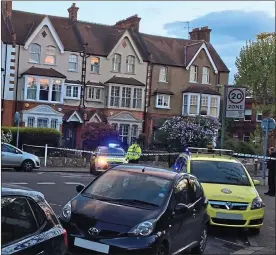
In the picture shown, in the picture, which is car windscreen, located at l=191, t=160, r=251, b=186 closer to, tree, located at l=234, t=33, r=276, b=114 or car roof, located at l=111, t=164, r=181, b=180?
car roof, located at l=111, t=164, r=181, b=180

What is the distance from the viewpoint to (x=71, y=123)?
1566 inches

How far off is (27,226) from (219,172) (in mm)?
7528

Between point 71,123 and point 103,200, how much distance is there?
108 ft

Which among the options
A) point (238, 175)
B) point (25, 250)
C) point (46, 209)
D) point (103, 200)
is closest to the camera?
point (25, 250)

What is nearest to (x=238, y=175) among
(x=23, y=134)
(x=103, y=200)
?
(x=103, y=200)

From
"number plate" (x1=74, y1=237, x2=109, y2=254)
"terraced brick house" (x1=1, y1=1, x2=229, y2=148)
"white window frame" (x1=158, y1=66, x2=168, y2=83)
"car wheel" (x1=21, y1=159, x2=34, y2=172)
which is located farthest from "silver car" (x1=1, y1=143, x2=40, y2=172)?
"white window frame" (x1=158, y1=66, x2=168, y2=83)

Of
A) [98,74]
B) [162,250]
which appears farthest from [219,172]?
[98,74]

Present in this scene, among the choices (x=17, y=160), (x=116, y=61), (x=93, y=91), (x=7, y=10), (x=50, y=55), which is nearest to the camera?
(x=17, y=160)

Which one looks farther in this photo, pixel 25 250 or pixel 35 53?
pixel 35 53

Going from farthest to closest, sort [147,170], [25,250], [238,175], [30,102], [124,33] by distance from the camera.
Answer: [124,33] → [30,102] → [238,175] → [147,170] → [25,250]

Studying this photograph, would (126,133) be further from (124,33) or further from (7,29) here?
(7,29)

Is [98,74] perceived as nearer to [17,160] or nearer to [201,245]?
[17,160]

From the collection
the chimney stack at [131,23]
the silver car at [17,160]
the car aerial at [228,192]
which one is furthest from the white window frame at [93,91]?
the car aerial at [228,192]

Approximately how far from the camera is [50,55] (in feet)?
129
